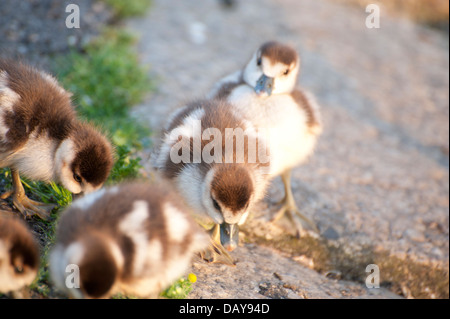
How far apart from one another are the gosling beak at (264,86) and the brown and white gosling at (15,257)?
1904mm

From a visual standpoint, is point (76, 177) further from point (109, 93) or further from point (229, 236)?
point (109, 93)

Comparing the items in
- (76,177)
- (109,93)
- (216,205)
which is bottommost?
(216,205)

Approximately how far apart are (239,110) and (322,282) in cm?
130

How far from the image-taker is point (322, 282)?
3240 mm

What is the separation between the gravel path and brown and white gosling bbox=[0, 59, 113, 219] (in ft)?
2.95

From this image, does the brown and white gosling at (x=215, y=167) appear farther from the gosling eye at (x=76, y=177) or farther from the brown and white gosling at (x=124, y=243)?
the gosling eye at (x=76, y=177)

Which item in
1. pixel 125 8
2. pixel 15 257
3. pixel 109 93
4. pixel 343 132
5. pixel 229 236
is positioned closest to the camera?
pixel 15 257

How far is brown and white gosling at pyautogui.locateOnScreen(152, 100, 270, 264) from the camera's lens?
2556mm

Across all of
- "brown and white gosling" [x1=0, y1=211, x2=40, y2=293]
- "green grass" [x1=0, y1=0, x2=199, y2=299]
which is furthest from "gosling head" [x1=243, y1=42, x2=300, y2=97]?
"brown and white gosling" [x1=0, y1=211, x2=40, y2=293]

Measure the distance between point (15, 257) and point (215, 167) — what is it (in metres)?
1.09

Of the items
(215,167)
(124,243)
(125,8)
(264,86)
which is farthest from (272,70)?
(125,8)

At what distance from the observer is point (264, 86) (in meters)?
3.46

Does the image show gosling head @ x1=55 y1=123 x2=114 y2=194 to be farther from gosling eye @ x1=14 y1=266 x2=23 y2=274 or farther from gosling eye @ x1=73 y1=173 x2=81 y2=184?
gosling eye @ x1=14 y1=266 x2=23 y2=274
